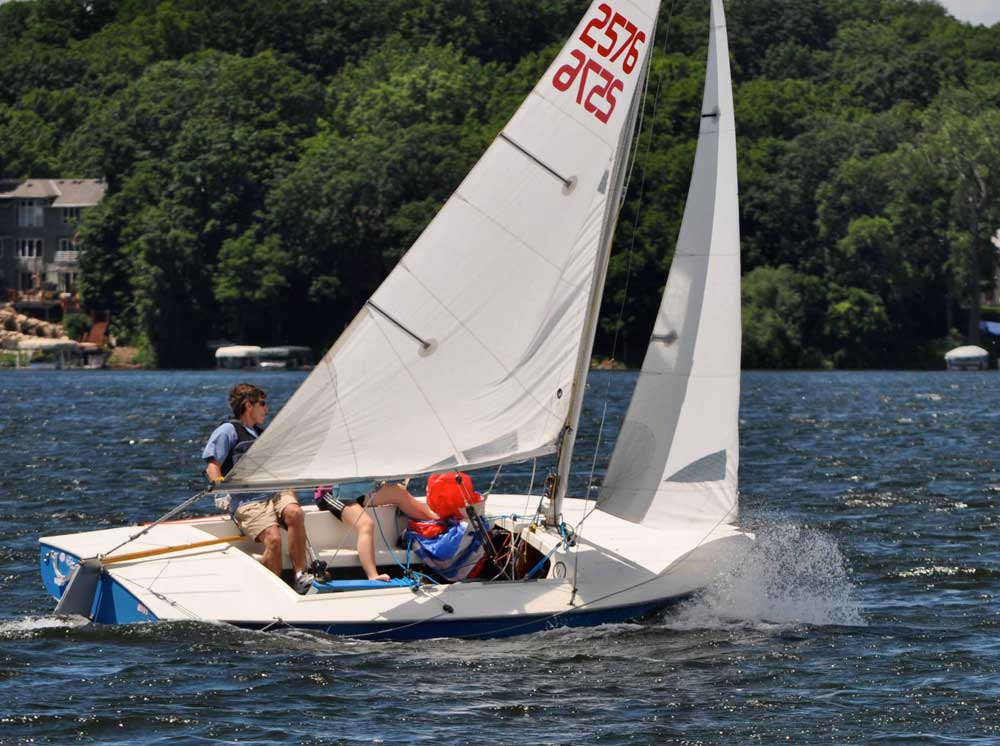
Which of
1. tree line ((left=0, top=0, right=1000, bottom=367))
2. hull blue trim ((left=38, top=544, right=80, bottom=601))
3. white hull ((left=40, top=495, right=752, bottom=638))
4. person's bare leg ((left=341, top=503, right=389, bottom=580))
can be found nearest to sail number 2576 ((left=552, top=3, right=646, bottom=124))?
white hull ((left=40, top=495, right=752, bottom=638))

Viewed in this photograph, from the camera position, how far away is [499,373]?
49.6ft

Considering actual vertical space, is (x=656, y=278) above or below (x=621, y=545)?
above

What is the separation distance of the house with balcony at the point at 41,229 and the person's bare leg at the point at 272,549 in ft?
355

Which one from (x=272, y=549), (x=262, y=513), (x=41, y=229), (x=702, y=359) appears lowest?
(x=272, y=549)

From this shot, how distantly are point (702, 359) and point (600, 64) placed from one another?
2.55m

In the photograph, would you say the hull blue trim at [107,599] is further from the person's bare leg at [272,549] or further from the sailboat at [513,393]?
the person's bare leg at [272,549]

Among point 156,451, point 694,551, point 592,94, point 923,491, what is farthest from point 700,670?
point 156,451

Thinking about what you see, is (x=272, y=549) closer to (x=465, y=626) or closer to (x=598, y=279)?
(x=465, y=626)

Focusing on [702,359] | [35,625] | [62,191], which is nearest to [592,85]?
[702,359]

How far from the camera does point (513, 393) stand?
49.6 ft

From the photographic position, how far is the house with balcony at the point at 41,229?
122m

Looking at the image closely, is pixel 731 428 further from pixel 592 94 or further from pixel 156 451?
pixel 156 451

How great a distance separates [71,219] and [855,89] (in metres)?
50.3

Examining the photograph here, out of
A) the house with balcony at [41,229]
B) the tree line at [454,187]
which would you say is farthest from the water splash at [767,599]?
the house with balcony at [41,229]
